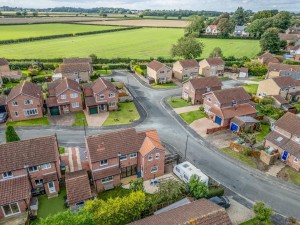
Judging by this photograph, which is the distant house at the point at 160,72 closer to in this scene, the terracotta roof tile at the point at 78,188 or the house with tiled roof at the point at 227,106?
the house with tiled roof at the point at 227,106

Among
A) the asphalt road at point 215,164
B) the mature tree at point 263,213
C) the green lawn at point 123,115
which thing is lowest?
the asphalt road at point 215,164

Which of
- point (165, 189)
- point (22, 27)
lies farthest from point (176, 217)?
point (22, 27)

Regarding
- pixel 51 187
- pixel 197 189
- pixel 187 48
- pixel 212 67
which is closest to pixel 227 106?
pixel 197 189

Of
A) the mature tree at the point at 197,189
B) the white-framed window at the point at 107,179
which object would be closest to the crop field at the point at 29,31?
the white-framed window at the point at 107,179

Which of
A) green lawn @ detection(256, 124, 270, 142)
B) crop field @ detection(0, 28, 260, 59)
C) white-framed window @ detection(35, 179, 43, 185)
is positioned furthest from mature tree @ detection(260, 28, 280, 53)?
white-framed window @ detection(35, 179, 43, 185)

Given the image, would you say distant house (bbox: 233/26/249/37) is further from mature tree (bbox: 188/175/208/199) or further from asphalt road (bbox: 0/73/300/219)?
mature tree (bbox: 188/175/208/199)

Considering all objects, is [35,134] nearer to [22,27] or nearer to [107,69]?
[107,69]
